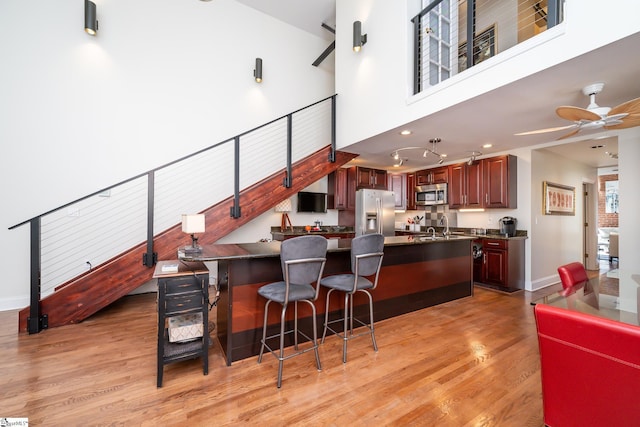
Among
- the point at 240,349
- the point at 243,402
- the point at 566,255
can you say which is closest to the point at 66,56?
the point at 240,349

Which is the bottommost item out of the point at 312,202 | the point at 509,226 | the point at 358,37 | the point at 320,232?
the point at 320,232

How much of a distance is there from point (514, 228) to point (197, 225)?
17.7ft

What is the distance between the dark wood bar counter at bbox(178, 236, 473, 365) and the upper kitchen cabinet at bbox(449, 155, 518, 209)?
138cm

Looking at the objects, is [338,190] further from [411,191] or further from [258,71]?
[258,71]

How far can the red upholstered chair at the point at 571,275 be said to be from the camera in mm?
2061

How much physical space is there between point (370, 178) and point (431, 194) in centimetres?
148

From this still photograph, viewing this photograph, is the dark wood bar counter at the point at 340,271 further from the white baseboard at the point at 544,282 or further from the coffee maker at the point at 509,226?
the white baseboard at the point at 544,282

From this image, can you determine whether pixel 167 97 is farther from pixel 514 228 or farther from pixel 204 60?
pixel 514 228

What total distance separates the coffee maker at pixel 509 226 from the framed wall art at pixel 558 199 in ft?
2.49

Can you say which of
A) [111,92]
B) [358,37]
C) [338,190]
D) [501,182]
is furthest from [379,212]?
[111,92]

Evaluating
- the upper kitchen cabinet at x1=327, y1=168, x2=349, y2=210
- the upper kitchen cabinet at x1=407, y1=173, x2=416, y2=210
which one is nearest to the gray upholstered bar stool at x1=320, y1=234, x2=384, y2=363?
the upper kitchen cabinet at x1=327, y1=168, x2=349, y2=210

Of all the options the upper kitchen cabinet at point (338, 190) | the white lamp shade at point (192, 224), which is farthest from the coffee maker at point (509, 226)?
the white lamp shade at point (192, 224)

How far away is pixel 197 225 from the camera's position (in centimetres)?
270

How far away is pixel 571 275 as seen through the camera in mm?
2111
